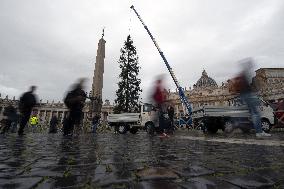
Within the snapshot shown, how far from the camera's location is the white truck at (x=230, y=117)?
45.7 feet

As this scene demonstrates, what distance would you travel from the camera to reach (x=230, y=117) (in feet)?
46.7

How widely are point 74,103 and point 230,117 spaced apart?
8.61 meters

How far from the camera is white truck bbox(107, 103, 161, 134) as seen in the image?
57.2ft

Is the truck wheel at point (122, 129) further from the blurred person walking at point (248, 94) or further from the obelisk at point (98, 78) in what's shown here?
the blurred person walking at point (248, 94)

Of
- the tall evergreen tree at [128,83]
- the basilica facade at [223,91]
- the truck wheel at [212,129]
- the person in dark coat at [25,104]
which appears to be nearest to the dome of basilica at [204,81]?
the basilica facade at [223,91]

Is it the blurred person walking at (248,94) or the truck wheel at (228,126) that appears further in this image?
the truck wheel at (228,126)

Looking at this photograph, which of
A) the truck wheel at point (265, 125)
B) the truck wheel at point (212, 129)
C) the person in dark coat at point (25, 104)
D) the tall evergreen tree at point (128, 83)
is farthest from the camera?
the tall evergreen tree at point (128, 83)

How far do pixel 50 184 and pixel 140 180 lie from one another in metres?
0.73

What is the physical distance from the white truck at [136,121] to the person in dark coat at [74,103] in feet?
23.5

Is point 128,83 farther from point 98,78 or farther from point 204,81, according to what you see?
point 204,81

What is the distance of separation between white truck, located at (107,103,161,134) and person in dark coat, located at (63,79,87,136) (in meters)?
7.17

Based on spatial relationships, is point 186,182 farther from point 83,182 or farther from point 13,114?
point 13,114

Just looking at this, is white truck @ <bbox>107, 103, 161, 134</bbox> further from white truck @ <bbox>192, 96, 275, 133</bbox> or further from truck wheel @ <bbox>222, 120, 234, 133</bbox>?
truck wheel @ <bbox>222, 120, 234, 133</bbox>

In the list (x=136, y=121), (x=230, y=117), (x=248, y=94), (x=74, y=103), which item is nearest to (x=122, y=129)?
(x=136, y=121)
